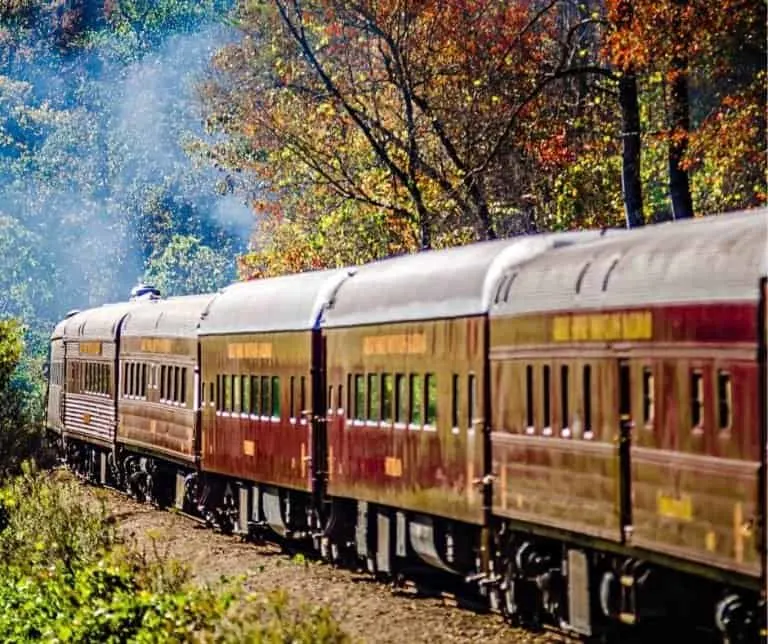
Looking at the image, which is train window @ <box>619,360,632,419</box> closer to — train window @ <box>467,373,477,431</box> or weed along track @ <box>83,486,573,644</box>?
weed along track @ <box>83,486,573,644</box>

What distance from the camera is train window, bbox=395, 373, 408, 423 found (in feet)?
→ 58.5

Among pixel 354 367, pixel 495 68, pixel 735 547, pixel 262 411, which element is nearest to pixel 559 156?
pixel 495 68

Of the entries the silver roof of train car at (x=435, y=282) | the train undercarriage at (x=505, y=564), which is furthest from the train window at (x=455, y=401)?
the train undercarriage at (x=505, y=564)

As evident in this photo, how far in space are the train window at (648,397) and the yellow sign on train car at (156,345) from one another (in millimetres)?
15400

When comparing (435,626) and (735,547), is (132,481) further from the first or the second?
(735,547)

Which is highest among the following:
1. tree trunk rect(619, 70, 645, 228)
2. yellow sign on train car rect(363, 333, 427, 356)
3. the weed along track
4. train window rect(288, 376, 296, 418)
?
tree trunk rect(619, 70, 645, 228)

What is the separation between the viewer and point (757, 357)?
1109cm

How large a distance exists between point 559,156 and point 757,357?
2124 cm

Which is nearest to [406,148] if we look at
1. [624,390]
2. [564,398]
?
[564,398]

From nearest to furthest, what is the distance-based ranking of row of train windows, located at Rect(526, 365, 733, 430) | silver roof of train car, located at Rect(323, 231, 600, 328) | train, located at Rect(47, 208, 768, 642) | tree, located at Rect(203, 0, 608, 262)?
1. row of train windows, located at Rect(526, 365, 733, 430)
2. train, located at Rect(47, 208, 768, 642)
3. silver roof of train car, located at Rect(323, 231, 600, 328)
4. tree, located at Rect(203, 0, 608, 262)

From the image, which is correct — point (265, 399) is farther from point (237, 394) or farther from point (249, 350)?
point (237, 394)

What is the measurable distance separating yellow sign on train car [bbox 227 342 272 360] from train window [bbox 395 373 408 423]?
4.22 metres

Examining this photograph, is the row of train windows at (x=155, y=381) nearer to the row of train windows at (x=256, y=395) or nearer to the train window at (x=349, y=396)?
the row of train windows at (x=256, y=395)

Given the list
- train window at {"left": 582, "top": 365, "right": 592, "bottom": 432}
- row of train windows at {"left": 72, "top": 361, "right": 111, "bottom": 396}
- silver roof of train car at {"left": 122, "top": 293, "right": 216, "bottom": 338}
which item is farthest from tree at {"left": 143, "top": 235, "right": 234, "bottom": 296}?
train window at {"left": 582, "top": 365, "right": 592, "bottom": 432}
